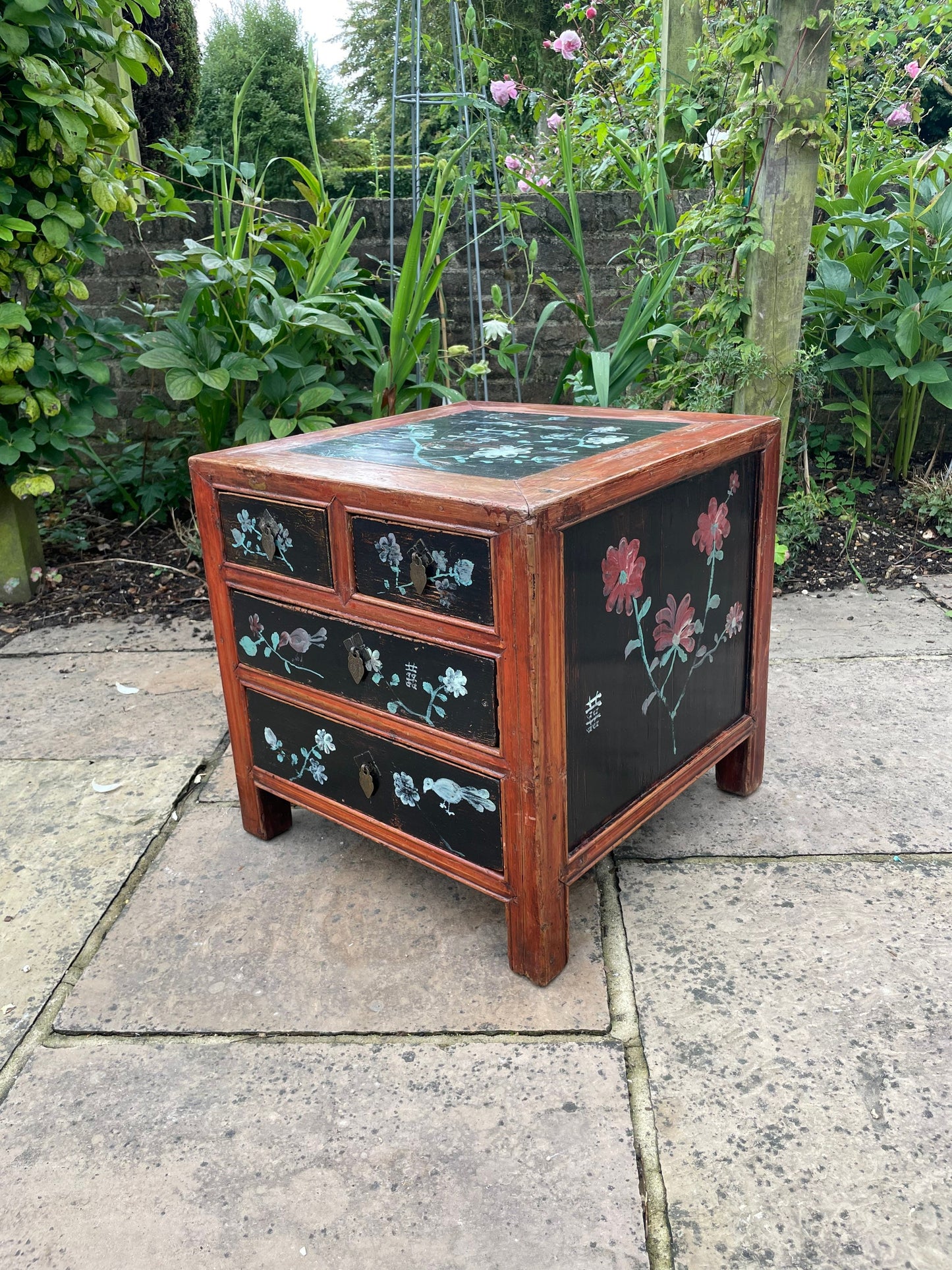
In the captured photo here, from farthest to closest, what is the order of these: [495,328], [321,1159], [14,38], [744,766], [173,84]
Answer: [173,84]
[495,328]
[14,38]
[744,766]
[321,1159]

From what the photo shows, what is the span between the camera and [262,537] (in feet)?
4.99

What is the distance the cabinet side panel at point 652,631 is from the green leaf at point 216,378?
1.70 meters

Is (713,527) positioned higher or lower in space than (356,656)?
higher

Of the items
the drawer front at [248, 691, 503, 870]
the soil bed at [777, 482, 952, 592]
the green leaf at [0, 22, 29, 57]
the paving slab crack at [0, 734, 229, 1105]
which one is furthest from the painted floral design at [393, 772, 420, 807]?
the green leaf at [0, 22, 29, 57]

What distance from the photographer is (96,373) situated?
2.79m

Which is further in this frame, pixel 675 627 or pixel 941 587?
pixel 941 587

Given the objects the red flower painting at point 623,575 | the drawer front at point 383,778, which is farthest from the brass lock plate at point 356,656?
the red flower painting at point 623,575

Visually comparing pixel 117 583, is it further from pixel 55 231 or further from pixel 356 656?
pixel 356 656

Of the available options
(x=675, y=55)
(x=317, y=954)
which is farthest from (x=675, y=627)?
(x=675, y=55)

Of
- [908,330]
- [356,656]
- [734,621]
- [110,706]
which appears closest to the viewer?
[356,656]

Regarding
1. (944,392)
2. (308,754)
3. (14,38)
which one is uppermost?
(14,38)

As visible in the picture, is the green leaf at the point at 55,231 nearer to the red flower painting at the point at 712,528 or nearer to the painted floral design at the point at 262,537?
the painted floral design at the point at 262,537

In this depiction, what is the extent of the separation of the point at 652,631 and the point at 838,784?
72cm

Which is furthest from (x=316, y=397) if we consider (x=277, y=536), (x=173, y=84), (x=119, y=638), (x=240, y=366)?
(x=173, y=84)
